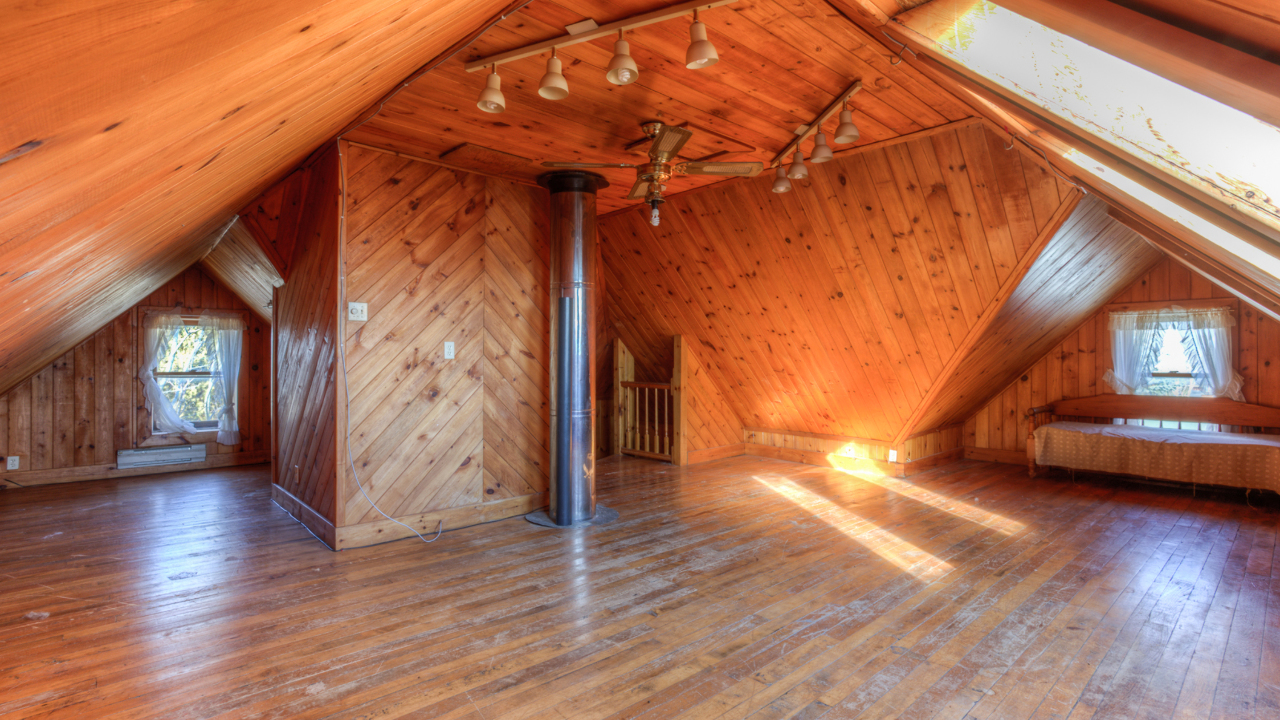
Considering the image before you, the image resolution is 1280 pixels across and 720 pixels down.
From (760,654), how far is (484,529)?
2454 mm

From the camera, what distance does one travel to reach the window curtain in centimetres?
673

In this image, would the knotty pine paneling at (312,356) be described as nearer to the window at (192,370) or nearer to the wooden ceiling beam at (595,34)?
the wooden ceiling beam at (595,34)

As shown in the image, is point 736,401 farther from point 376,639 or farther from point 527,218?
point 376,639

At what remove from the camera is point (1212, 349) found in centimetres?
580

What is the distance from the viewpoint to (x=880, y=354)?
535cm

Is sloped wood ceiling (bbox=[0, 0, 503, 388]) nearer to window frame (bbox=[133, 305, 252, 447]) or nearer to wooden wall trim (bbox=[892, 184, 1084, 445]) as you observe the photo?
wooden wall trim (bbox=[892, 184, 1084, 445])

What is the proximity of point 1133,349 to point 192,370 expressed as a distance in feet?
35.4

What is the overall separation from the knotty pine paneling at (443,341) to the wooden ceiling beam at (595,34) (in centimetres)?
166

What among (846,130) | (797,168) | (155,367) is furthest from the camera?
(155,367)

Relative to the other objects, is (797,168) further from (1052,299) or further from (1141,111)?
(1052,299)

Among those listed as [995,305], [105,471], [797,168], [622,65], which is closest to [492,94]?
[622,65]

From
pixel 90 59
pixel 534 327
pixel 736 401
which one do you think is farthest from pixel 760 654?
pixel 736 401

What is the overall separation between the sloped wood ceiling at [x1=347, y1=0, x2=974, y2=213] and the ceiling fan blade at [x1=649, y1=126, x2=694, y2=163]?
237 mm

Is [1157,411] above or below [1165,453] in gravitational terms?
above
